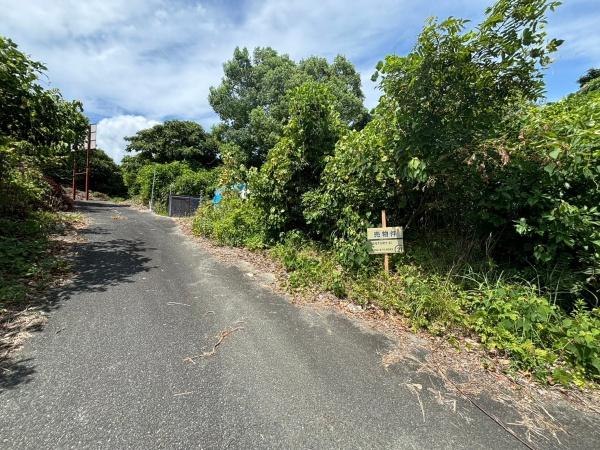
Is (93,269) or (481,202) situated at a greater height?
(481,202)

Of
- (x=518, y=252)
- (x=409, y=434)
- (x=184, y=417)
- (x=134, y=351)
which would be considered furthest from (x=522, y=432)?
(x=134, y=351)

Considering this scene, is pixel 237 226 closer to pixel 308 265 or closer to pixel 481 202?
pixel 308 265

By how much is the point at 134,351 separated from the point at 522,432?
334 cm

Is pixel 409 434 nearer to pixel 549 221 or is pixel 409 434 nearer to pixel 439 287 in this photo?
pixel 439 287

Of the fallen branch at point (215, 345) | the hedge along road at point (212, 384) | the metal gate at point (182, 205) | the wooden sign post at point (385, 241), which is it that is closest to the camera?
the hedge along road at point (212, 384)

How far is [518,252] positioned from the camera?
4.28m

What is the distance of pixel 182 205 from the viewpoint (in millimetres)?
14453

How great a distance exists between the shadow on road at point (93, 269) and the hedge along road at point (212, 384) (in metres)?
0.04

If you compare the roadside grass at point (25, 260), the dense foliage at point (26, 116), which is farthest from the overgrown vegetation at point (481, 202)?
the dense foliage at point (26, 116)

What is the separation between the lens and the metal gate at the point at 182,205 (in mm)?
14367

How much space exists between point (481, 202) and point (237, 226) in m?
5.57

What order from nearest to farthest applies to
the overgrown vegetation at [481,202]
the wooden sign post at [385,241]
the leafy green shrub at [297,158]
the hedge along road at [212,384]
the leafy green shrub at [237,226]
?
the hedge along road at [212,384] < the overgrown vegetation at [481,202] < the wooden sign post at [385,241] < the leafy green shrub at [297,158] < the leafy green shrub at [237,226]

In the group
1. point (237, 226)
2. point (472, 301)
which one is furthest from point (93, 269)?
point (472, 301)

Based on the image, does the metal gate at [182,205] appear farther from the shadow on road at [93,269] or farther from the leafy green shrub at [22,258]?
the leafy green shrub at [22,258]
